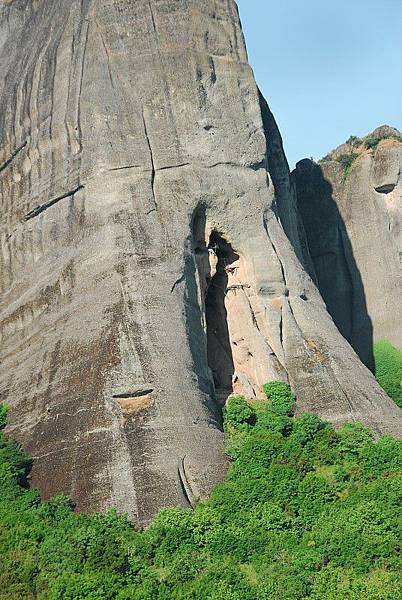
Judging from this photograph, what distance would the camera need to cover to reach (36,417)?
76.8ft

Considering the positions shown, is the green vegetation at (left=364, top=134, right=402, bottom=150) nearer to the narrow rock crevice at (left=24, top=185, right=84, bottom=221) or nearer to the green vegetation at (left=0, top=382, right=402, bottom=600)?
the narrow rock crevice at (left=24, top=185, right=84, bottom=221)

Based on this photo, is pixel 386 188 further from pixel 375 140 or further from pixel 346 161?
pixel 375 140

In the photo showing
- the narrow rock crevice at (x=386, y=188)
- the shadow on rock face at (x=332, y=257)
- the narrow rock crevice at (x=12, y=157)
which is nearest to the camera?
the narrow rock crevice at (x=12, y=157)

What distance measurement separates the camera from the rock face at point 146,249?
76.0 feet

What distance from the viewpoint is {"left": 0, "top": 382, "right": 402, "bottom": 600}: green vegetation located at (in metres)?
18.8

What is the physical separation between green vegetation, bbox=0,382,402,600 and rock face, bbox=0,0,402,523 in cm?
96

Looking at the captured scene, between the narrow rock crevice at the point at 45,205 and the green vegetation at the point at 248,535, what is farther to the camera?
the narrow rock crevice at the point at 45,205

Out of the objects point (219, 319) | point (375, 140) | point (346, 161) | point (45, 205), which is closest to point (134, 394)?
point (219, 319)

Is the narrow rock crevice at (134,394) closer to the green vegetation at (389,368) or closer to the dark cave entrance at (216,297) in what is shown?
the dark cave entrance at (216,297)

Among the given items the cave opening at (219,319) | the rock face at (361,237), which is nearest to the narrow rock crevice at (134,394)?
the cave opening at (219,319)

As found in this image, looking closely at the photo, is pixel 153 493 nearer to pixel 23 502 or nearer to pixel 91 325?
pixel 23 502

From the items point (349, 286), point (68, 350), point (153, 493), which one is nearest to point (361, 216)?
point (349, 286)

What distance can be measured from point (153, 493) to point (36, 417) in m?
3.44

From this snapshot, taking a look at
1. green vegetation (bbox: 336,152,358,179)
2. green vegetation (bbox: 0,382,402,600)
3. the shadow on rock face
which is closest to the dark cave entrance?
green vegetation (bbox: 0,382,402,600)
